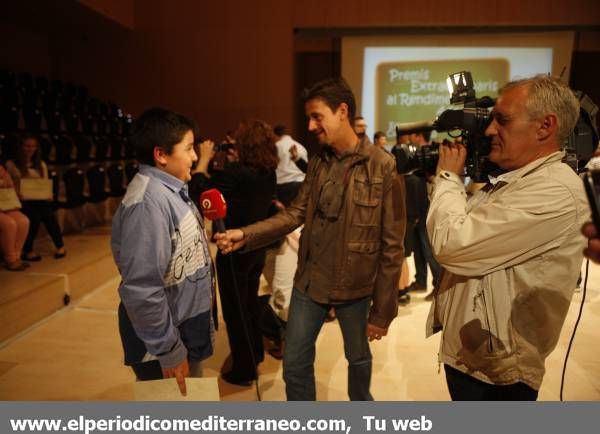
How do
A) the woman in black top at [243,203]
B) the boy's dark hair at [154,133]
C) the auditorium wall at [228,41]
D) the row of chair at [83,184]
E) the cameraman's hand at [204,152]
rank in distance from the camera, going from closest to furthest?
the boy's dark hair at [154,133]
the cameraman's hand at [204,152]
the woman in black top at [243,203]
the row of chair at [83,184]
the auditorium wall at [228,41]

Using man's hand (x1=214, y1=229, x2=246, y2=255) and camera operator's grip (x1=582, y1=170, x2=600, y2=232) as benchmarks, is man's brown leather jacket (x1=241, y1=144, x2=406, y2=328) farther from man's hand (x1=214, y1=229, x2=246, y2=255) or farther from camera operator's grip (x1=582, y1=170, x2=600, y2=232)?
camera operator's grip (x1=582, y1=170, x2=600, y2=232)

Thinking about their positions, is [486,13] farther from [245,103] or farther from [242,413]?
[242,413]

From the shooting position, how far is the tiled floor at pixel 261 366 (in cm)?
222

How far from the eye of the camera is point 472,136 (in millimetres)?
1082

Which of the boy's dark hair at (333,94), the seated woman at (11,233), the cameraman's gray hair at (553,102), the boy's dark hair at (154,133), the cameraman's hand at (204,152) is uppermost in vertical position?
the boy's dark hair at (333,94)

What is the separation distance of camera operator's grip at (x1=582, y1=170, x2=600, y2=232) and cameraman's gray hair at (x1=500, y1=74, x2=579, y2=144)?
0.28 meters

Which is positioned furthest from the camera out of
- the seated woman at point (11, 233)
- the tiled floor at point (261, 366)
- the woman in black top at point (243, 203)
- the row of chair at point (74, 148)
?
the row of chair at point (74, 148)

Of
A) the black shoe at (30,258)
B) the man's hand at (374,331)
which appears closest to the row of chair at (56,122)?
the black shoe at (30,258)

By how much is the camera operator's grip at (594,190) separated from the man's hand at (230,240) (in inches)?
37.7

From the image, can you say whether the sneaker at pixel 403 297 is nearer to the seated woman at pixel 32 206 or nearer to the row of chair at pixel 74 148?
the seated woman at pixel 32 206

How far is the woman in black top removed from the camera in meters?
1.98

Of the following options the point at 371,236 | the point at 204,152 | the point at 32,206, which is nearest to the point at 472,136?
the point at 371,236

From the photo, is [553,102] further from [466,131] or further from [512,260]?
[512,260]

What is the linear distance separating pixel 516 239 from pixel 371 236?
66 cm
